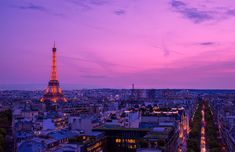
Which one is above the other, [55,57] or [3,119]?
[55,57]

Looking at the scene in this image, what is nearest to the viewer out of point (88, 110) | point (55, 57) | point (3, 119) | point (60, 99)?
point (3, 119)

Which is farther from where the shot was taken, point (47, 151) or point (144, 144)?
point (47, 151)

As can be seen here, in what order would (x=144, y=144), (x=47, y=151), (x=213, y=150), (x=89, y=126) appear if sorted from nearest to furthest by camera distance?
(x=144, y=144), (x=47, y=151), (x=213, y=150), (x=89, y=126)

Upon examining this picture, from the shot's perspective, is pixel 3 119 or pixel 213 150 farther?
pixel 3 119

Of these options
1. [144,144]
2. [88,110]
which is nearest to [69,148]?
[144,144]

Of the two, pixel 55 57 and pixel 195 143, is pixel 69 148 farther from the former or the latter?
pixel 55 57

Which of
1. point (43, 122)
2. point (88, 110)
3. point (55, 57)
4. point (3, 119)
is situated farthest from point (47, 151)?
point (55, 57)

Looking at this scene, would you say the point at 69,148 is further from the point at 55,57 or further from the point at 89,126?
the point at 55,57

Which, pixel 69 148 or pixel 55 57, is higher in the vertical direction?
pixel 55 57

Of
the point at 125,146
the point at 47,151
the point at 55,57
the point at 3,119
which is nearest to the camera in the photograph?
the point at 47,151
